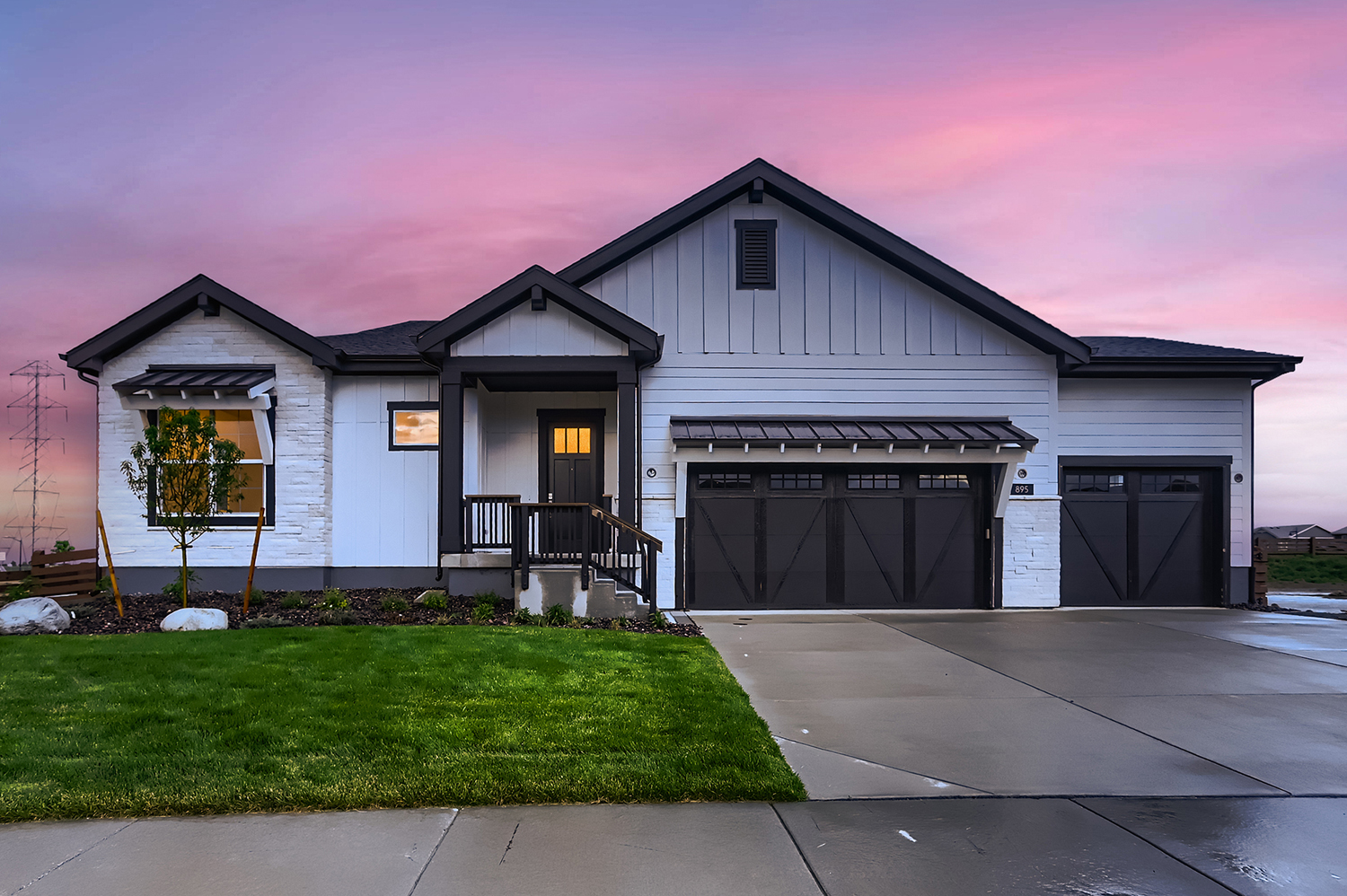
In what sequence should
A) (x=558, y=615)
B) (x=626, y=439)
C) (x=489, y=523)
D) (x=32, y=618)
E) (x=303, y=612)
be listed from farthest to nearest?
(x=489, y=523), (x=626, y=439), (x=303, y=612), (x=558, y=615), (x=32, y=618)

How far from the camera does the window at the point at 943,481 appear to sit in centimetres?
1309

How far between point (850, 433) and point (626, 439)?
12.3 ft

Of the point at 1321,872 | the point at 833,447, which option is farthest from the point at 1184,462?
the point at 1321,872

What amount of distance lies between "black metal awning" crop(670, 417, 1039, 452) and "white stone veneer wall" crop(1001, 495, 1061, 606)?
134 cm

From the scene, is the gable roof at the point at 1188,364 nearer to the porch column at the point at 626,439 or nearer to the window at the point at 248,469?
the porch column at the point at 626,439

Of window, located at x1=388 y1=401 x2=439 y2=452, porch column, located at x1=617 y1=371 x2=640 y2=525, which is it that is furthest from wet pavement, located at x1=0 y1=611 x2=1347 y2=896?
window, located at x1=388 y1=401 x2=439 y2=452

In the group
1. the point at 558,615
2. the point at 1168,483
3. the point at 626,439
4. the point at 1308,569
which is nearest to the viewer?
the point at 558,615

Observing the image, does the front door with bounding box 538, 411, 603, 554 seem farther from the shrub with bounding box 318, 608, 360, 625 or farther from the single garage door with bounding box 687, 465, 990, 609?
the shrub with bounding box 318, 608, 360, 625

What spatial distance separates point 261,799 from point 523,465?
1001 cm

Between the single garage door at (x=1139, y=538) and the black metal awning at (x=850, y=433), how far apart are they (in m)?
2.02

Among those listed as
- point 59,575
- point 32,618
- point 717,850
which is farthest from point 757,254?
point 59,575

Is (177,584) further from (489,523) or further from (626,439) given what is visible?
(626,439)

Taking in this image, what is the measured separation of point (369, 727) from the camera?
5461 millimetres

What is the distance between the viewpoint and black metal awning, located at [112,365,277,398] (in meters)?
12.4
